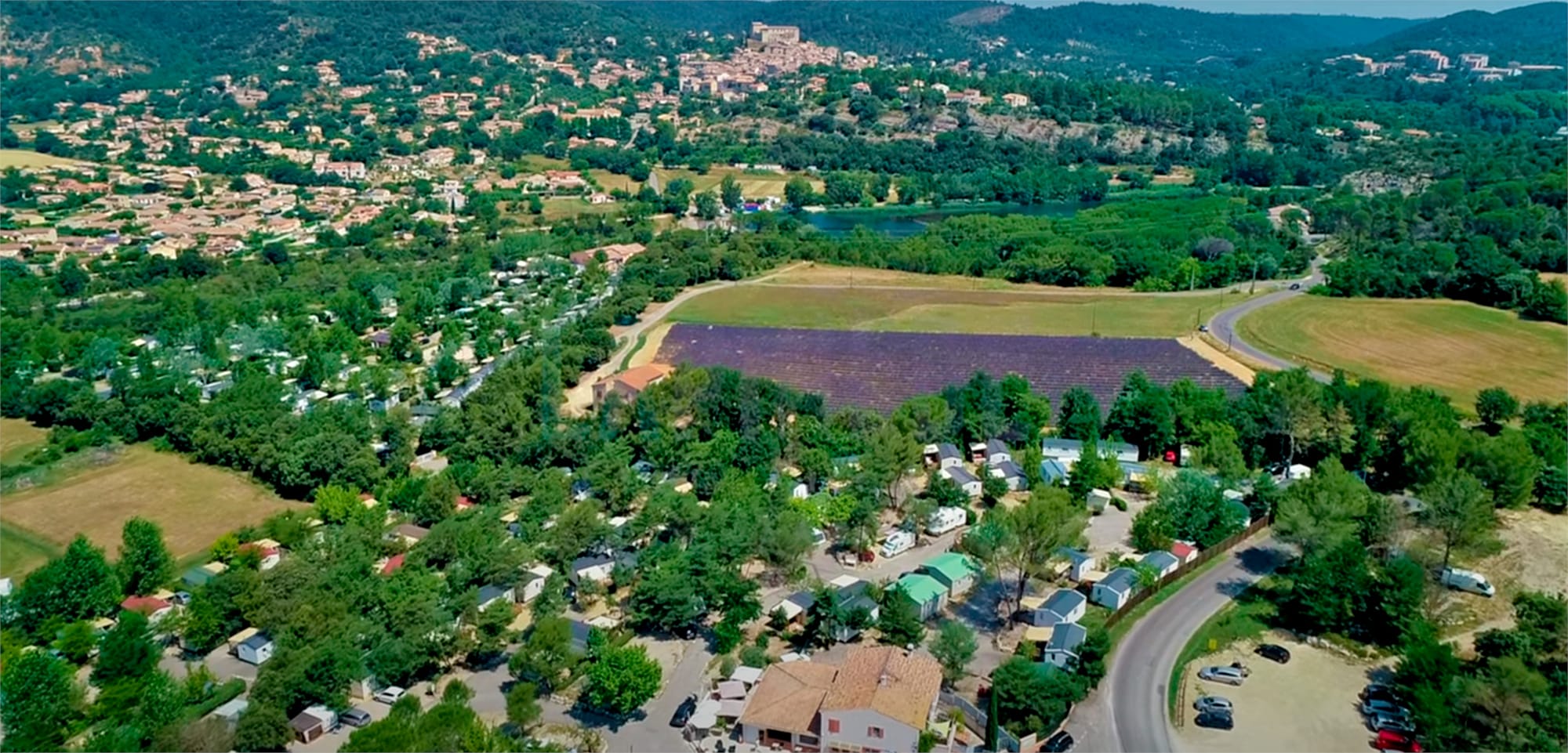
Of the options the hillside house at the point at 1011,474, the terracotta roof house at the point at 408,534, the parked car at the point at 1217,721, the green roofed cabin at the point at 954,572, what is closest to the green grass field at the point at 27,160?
the terracotta roof house at the point at 408,534

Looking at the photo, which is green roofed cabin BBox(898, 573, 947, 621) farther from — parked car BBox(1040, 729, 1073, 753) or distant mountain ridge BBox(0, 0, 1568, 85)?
distant mountain ridge BBox(0, 0, 1568, 85)

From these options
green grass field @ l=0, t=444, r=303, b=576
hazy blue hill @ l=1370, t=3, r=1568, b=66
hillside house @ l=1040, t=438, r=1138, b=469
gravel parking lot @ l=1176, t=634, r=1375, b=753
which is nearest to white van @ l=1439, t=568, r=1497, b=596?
gravel parking lot @ l=1176, t=634, r=1375, b=753

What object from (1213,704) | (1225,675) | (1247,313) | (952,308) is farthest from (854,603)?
(1247,313)

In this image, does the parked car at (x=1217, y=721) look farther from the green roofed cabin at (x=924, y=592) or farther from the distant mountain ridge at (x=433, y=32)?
the distant mountain ridge at (x=433, y=32)

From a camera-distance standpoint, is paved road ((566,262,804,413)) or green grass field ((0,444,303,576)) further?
paved road ((566,262,804,413))

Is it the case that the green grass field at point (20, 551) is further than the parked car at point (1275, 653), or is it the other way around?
the green grass field at point (20, 551)
